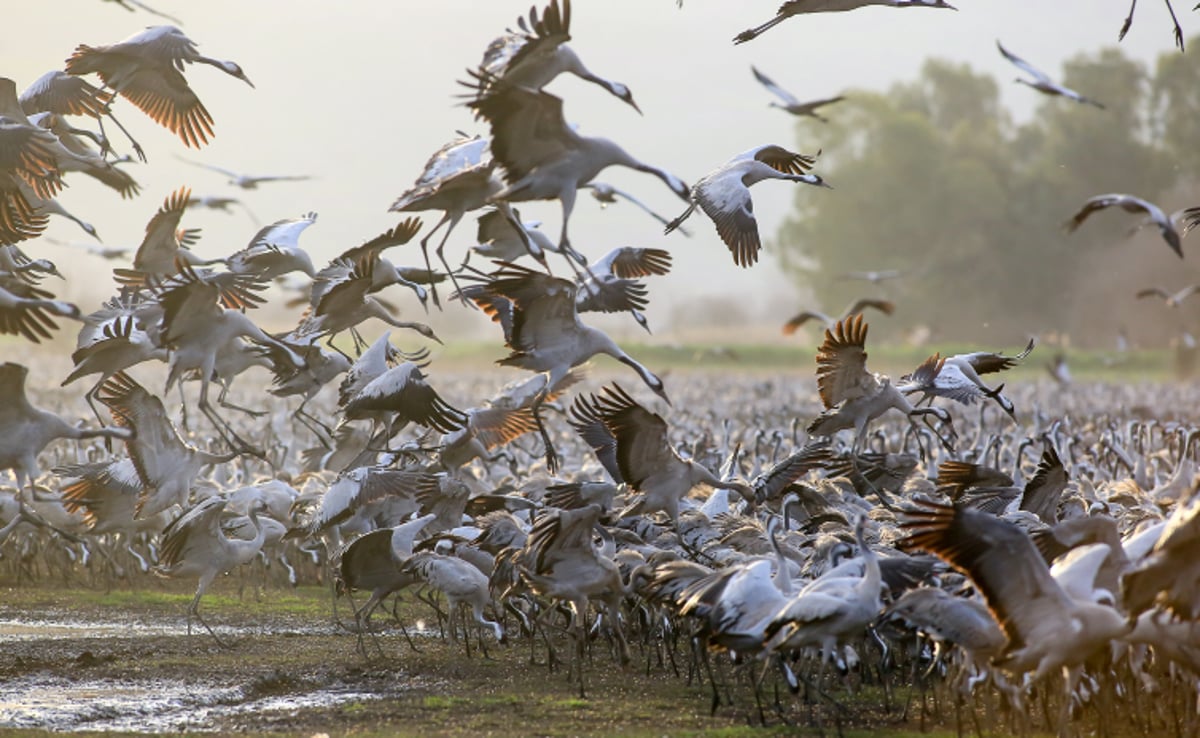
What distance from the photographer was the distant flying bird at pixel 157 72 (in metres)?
10.7

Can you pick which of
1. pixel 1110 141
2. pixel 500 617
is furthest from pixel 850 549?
pixel 1110 141

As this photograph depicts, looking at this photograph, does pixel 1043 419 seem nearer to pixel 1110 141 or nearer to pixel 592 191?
pixel 592 191

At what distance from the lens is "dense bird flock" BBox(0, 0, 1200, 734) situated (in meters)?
7.42

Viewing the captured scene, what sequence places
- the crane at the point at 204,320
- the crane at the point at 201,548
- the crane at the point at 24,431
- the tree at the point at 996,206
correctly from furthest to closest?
the tree at the point at 996,206 < the crane at the point at 201,548 < the crane at the point at 204,320 < the crane at the point at 24,431

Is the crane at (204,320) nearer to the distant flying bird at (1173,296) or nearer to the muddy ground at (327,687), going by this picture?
the muddy ground at (327,687)

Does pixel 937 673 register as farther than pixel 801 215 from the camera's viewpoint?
No

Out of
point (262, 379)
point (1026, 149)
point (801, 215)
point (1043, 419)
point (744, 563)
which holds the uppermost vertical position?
point (1026, 149)

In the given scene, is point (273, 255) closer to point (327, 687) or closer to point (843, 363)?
point (327, 687)

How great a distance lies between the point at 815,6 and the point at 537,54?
2519 millimetres

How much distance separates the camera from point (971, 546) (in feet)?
22.3

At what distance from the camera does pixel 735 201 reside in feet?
31.2

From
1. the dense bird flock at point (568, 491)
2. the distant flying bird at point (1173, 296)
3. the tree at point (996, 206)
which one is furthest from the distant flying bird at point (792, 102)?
the tree at point (996, 206)

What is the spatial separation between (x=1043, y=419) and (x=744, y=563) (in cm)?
1396

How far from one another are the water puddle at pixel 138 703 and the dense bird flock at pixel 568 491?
1.38m
